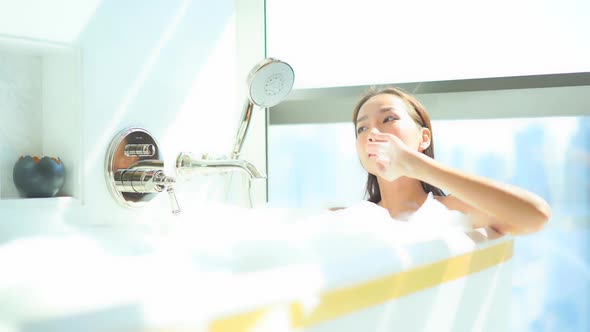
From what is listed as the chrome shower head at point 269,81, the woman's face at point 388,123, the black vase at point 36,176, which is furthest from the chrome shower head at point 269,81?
the black vase at point 36,176

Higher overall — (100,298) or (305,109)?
(305,109)

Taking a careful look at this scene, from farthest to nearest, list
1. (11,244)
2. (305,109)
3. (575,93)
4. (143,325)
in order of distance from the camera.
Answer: (305,109) < (575,93) < (11,244) < (143,325)

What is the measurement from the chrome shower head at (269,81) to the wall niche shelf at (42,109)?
601 mm

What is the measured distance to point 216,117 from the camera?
2.68m

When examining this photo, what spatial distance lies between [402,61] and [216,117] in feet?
2.71

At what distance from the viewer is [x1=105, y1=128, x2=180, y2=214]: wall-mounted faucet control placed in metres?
2.15

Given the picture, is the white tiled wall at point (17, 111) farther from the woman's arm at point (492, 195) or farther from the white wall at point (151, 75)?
the woman's arm at point (492, 195)

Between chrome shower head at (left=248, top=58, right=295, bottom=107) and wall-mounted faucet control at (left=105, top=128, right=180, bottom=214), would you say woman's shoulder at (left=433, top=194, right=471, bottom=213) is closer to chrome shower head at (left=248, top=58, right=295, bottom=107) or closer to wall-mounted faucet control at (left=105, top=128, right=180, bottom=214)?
chrome shower head at (left=248, top=58, right=295, bottom=107)

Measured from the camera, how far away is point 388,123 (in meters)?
1.94

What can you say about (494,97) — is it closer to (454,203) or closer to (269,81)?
(454,203)

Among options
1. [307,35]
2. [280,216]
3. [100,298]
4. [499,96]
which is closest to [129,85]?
[280,216]

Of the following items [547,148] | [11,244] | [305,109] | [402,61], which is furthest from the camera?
[305,109]

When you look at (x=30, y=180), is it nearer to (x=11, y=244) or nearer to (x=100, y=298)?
A: (x=11, y=244)

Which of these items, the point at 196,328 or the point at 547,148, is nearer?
the point at 196,328
